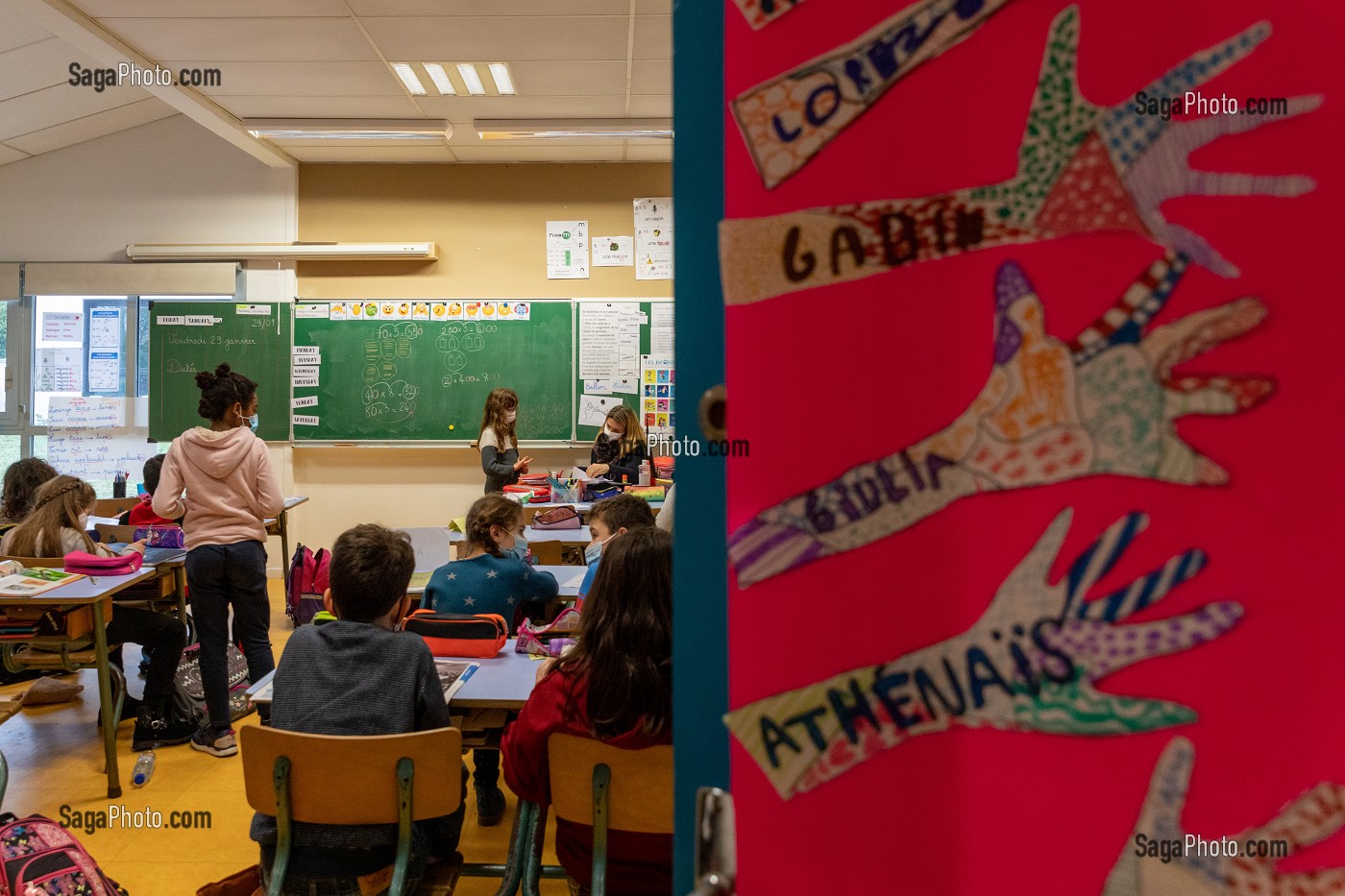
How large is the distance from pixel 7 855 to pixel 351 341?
4.89 m

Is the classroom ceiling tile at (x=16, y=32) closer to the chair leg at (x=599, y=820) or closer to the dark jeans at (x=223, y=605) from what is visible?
the dark jeans at (x=223, y=605)

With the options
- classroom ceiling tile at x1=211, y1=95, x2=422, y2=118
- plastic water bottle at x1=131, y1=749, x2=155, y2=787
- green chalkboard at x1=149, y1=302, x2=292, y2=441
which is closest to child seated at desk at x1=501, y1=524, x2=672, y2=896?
plastic water bottle at x1=131, y1=749, x2=155, y2=787

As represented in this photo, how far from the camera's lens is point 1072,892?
581 mm

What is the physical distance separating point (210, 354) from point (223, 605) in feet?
11.1

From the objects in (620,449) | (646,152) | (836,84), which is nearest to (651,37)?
(646,152)

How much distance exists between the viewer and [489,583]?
9.21ft

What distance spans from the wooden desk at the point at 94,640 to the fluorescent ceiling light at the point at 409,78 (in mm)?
2859

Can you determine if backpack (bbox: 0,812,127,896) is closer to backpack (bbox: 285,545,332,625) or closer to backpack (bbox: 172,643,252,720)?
backpack (bbox: 172,643,252,720)

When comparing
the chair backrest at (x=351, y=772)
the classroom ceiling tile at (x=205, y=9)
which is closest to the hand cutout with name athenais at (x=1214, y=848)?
the chair backrest at (x=351, y=772)

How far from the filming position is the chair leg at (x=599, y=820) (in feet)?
5.57

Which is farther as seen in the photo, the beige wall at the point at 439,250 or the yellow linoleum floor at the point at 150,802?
the beige wall at the point at 439,250

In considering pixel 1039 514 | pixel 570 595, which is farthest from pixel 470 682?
pixel 1039 514

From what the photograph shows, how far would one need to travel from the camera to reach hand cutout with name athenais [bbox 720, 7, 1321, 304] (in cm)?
56

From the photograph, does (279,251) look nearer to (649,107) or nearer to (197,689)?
(649,107)
